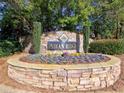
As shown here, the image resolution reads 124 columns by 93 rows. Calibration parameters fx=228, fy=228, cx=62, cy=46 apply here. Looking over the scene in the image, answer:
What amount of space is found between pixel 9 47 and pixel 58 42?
3.83 meters

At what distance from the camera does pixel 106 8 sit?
1661 centimetres

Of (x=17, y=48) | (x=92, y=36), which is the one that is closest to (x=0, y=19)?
(x=17, y=48)

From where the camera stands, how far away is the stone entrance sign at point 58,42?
14.0 meters

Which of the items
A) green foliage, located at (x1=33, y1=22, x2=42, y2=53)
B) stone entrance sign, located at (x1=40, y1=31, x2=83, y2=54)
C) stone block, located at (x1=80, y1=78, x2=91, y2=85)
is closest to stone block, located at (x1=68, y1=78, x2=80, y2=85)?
stone block, located at (x1=80, y1=78, x2=91, y2=85)

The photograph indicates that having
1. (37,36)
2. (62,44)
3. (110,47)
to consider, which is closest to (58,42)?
(62,44)

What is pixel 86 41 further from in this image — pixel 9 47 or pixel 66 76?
pixel 66 76

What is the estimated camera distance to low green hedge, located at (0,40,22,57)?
49.3ft

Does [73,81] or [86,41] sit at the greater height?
[86,41]

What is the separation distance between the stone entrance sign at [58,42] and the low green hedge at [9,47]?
8.24 feet

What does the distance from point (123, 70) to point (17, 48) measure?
28.3 ft

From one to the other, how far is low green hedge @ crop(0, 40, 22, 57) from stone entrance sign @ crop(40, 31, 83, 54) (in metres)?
2.51

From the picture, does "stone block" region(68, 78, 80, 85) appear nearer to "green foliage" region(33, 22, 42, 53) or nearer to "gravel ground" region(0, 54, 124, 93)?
"gravel ground" region(0, 54, 124, 93)

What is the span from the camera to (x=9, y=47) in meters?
15.7

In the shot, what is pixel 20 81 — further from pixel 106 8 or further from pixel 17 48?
pixel 106 8
